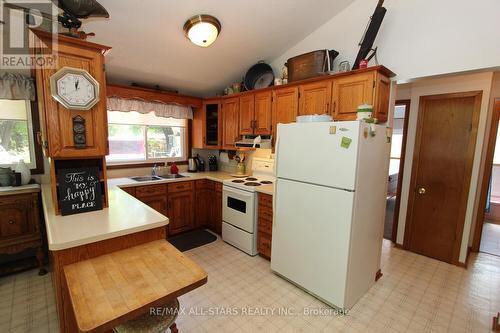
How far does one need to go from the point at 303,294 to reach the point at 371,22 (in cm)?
273

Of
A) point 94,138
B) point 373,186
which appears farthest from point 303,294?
point 94,138

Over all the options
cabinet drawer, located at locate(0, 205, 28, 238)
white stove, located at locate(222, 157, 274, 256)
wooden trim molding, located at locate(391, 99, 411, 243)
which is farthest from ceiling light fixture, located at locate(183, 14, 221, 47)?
wooden trim molding, located at locate(391, 99, 411, 243)

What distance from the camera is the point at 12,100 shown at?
101 inches

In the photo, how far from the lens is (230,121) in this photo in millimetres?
3643

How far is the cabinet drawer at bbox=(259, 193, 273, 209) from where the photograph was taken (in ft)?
9.00

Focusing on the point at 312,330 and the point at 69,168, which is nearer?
the point at 69,168

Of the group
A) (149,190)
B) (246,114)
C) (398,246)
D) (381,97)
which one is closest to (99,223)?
A: (149,190)

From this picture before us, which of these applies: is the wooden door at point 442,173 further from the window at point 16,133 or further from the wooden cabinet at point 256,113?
the window at point 16,133

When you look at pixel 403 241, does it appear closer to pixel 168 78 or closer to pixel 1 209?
pixel 168 78

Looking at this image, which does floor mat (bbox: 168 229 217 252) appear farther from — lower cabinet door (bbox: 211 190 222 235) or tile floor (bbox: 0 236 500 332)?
tile floor (bbox: 0 236 500 332)

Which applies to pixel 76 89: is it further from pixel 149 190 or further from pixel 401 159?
pixel 401 159

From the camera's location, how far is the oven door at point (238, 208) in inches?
114

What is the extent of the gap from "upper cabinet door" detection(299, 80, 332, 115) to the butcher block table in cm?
205

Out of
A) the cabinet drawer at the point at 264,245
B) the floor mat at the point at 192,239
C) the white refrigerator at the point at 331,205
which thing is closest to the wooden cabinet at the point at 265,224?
the cabinet drawer at the point at 264,245
